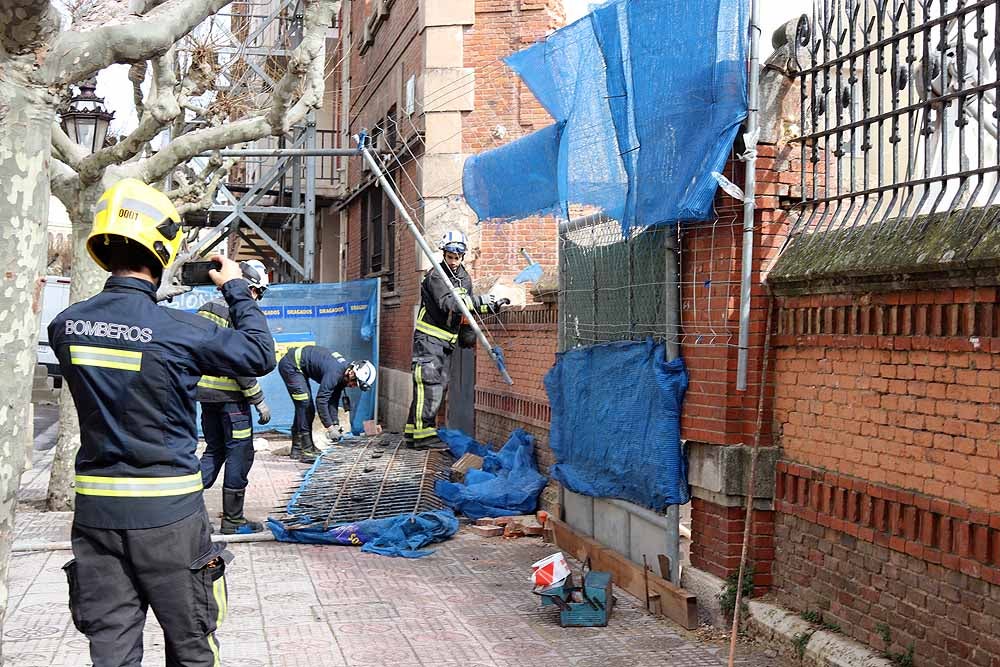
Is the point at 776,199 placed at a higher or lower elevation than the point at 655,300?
higher

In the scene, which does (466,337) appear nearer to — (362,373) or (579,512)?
(362,373)

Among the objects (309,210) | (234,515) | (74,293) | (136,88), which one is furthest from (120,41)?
(309,210)

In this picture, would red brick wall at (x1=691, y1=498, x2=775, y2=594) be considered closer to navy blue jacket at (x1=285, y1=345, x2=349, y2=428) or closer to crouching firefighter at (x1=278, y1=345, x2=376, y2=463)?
crouching firefighter at (x1=278, y1=345, x2=376, y2=463)

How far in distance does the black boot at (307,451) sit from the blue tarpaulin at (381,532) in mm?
4450

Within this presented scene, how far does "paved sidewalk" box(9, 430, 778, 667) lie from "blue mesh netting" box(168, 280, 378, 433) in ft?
26.8

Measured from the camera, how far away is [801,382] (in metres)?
5.52

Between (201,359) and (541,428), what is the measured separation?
238 inches

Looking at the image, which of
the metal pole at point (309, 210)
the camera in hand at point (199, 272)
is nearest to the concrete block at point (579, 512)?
the camera in hand at point (199, 272)

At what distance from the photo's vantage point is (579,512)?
26.0 feet

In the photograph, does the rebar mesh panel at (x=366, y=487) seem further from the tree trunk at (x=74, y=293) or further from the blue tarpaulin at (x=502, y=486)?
the tree trunk at (x=74, y=293)

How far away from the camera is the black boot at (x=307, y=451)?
1302 centimetres

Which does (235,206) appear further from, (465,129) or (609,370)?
(609,370)

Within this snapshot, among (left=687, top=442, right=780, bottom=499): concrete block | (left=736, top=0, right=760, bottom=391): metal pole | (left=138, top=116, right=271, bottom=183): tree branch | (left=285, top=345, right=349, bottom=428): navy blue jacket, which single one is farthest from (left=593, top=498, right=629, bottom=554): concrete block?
(left=285, top=345, right=349, bottom=428): navy blue jacket

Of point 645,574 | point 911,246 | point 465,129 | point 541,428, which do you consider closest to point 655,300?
point 645,574
